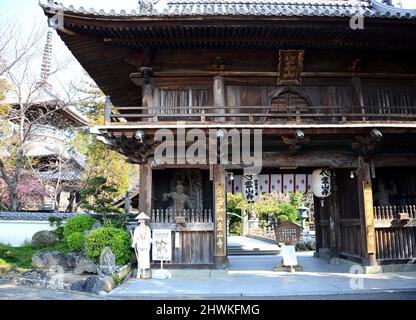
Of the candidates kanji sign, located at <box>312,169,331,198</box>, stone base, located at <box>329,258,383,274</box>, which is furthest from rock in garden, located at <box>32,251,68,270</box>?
stone base, located at <box>329,258,383,274</box>

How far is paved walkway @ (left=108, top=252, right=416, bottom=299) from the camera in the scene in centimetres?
802

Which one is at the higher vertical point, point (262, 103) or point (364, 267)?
point (262, 103)

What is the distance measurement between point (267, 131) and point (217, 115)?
1552mm

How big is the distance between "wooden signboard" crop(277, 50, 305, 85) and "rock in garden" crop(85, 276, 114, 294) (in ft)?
26.0

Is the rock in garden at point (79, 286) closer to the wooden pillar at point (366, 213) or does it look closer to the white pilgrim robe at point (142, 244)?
the white pilgrim robe at point (142, 244)

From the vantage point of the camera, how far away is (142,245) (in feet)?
32.6

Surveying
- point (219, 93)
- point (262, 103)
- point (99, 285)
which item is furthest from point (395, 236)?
point (99, 285)

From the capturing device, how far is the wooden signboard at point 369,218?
10.5m

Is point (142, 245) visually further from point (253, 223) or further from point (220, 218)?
point (253, 223)

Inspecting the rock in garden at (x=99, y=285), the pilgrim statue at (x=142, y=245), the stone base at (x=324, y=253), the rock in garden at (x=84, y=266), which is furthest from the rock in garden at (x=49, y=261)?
the stone base at (x=324, y=253)

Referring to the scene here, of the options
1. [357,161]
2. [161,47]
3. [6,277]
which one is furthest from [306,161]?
[6,277]

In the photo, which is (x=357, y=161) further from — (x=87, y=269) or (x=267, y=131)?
(x=87, y=269)

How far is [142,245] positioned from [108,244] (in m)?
1.07

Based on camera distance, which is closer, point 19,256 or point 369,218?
point 369,218
